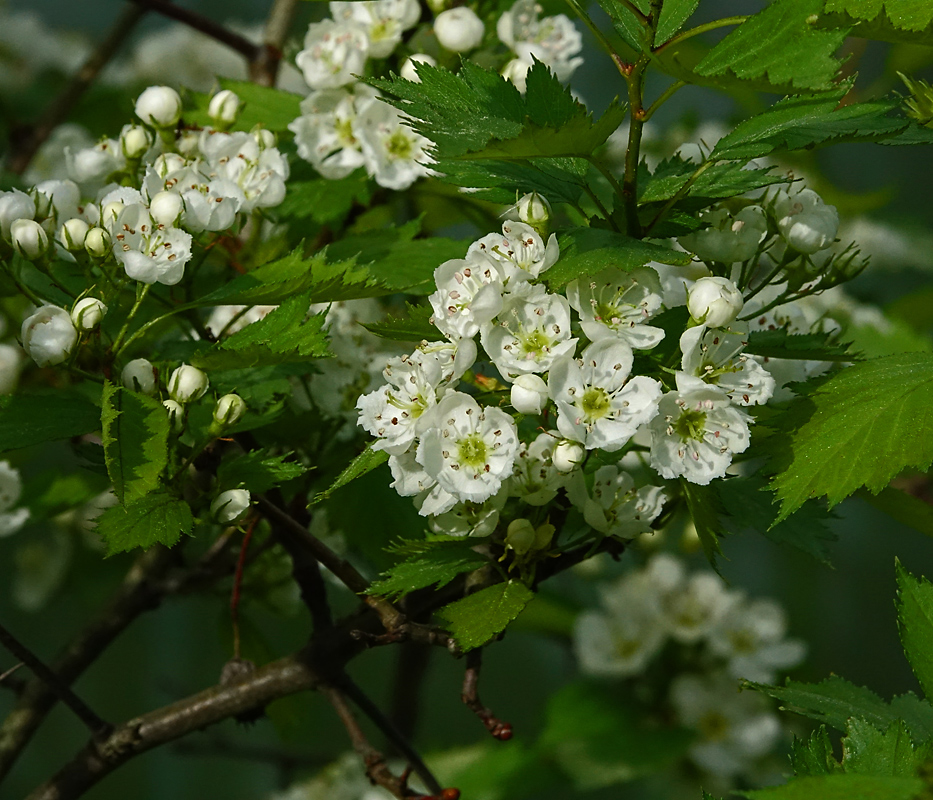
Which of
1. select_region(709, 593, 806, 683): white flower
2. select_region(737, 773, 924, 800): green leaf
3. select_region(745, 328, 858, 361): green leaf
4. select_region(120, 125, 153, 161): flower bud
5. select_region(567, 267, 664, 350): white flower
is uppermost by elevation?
select_region(120, 125, 153, 161): flower bud

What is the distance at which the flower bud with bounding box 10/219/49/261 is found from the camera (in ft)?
2.55

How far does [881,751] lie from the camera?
681 mm

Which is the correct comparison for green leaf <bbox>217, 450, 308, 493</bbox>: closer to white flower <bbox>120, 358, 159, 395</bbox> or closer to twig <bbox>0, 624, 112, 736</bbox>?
white flower <bbox>120, 358, 159, 395</bbox>

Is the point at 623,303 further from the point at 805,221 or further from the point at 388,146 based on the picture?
the point at 388,146

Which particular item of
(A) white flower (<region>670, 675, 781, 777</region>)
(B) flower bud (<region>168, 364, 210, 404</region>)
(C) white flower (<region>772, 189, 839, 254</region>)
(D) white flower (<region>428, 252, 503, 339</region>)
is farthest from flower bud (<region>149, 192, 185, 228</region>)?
(A) white flower (<region>670, 675, 781, 777</region>)

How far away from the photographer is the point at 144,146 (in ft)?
3.07

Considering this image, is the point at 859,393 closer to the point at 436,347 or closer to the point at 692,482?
the point at 692,482

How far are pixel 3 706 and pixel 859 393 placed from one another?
2.26 metres

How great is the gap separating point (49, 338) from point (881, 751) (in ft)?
2.03

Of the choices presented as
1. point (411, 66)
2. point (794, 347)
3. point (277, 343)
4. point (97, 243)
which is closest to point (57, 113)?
point (411, 66)

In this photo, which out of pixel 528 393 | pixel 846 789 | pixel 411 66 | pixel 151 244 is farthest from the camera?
pixel 411 66

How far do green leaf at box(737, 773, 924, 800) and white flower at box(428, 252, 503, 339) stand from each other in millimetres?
316

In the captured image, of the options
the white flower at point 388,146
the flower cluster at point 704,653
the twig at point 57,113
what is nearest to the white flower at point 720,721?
the flower cluster at point 704,653

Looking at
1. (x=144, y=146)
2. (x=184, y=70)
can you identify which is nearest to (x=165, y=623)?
(x=184, y=70)
